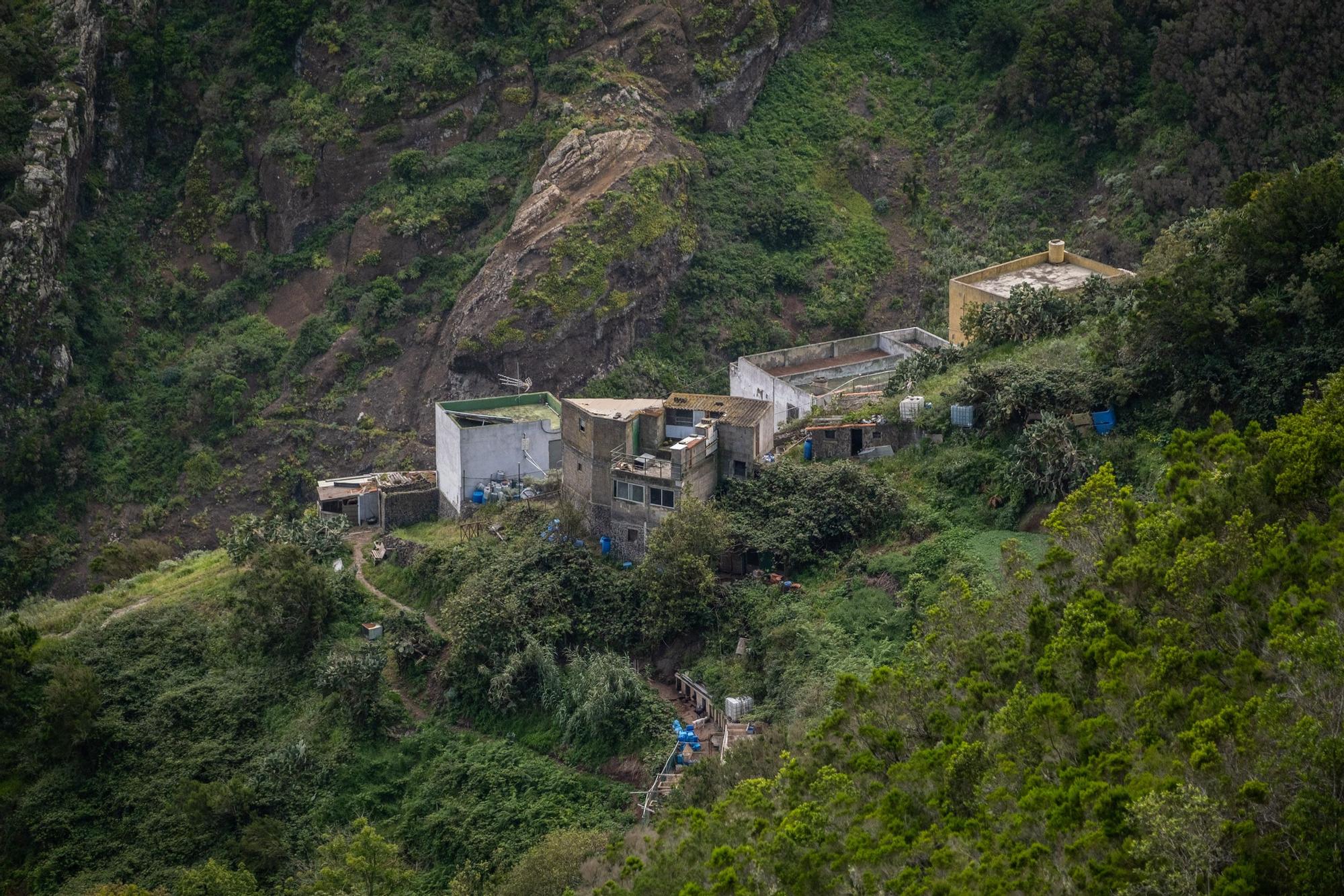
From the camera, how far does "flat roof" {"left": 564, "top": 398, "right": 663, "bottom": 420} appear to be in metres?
37.4

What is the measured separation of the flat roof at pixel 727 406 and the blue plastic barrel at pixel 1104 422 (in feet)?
22.6

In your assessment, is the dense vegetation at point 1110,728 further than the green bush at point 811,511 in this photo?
No

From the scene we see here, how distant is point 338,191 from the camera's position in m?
55.5

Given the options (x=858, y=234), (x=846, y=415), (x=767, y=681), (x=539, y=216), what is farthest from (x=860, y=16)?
(x=767, y=681)

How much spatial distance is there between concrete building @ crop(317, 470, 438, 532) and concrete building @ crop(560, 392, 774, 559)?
555 centimetres

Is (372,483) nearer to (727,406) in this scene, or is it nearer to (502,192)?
(727,406)

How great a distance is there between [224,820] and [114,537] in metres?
16.5

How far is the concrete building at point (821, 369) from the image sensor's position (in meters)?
42.7

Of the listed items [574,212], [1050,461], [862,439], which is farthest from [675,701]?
[574,212]

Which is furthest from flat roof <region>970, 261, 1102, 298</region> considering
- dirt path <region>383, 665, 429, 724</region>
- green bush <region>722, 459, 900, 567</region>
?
dirt path <region>383, 665, 429, 724</region>

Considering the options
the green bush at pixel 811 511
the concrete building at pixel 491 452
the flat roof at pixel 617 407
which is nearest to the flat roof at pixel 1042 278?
the green bush at pixel 811 511

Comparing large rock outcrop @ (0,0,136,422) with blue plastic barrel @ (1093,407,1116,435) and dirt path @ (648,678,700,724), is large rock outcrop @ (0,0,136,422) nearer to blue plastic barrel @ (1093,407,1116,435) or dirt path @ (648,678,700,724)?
dirt path @ (648,678,700,724)

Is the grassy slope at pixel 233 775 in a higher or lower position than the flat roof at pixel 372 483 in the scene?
lower

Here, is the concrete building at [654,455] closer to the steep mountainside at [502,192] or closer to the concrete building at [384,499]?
the concrete building at [384,499]
